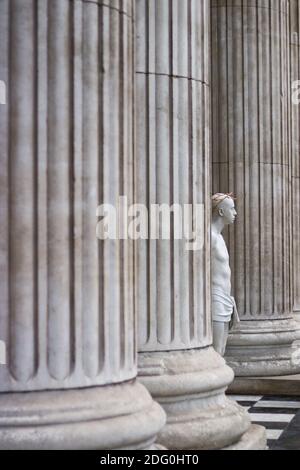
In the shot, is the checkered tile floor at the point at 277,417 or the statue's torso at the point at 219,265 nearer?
the checkered tile floor at the point at 277,417

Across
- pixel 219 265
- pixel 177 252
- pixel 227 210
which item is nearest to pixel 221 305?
pixel 219 265

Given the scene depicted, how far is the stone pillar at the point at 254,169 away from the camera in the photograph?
16.2m

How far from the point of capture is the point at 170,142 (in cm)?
934

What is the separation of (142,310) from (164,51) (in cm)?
229

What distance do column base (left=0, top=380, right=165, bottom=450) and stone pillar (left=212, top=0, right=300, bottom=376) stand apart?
31.5 feet

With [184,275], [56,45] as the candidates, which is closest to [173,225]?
[184,275]

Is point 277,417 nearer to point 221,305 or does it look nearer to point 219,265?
point 221,305

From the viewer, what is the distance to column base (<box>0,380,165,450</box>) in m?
6.14

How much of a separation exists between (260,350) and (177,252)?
→ 7297 mm

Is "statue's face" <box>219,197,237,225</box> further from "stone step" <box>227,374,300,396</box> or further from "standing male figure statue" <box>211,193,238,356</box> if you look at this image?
"stone step" <box>227,374,300,396</box>

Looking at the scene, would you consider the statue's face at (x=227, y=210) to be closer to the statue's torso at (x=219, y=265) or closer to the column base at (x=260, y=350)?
the statue's torso at (x=219, y=265)

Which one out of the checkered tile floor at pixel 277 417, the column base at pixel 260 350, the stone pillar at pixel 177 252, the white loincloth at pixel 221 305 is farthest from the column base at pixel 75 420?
the column base at pixel 260 350

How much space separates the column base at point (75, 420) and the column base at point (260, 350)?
9.51 metres
